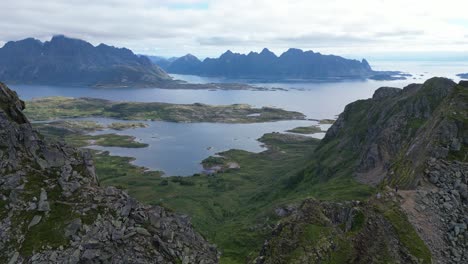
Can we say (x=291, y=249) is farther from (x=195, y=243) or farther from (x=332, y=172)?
(x=332, y=172)

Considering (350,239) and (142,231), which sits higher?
(142,231)

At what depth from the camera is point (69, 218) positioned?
46.8 metres

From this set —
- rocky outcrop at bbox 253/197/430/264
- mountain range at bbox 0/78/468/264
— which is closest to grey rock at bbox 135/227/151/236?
mountain range at bbox 0/78/468/264

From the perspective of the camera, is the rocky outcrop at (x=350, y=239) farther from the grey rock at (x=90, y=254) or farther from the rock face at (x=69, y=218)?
the grey rock at (x=90, y=254)

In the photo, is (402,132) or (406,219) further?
(402,132)

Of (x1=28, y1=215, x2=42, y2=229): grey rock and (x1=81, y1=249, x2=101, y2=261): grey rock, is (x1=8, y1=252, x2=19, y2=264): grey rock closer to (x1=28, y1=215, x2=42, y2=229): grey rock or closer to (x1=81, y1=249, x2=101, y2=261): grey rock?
(x1=28, y1=215, x2=42, y2=229): grey rock

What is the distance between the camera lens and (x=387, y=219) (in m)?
46.8

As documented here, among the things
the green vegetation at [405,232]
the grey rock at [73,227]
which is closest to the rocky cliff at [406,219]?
the green vegetation at [405,232]

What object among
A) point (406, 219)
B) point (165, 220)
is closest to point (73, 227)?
point (165, 220)

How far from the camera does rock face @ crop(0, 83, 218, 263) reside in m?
44.0

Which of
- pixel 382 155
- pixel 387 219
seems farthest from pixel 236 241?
pixel 387 219

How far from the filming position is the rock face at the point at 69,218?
43969 millimetres

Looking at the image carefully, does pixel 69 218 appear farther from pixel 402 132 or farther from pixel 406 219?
pixel 402 132

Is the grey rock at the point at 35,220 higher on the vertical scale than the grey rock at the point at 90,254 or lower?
higher
